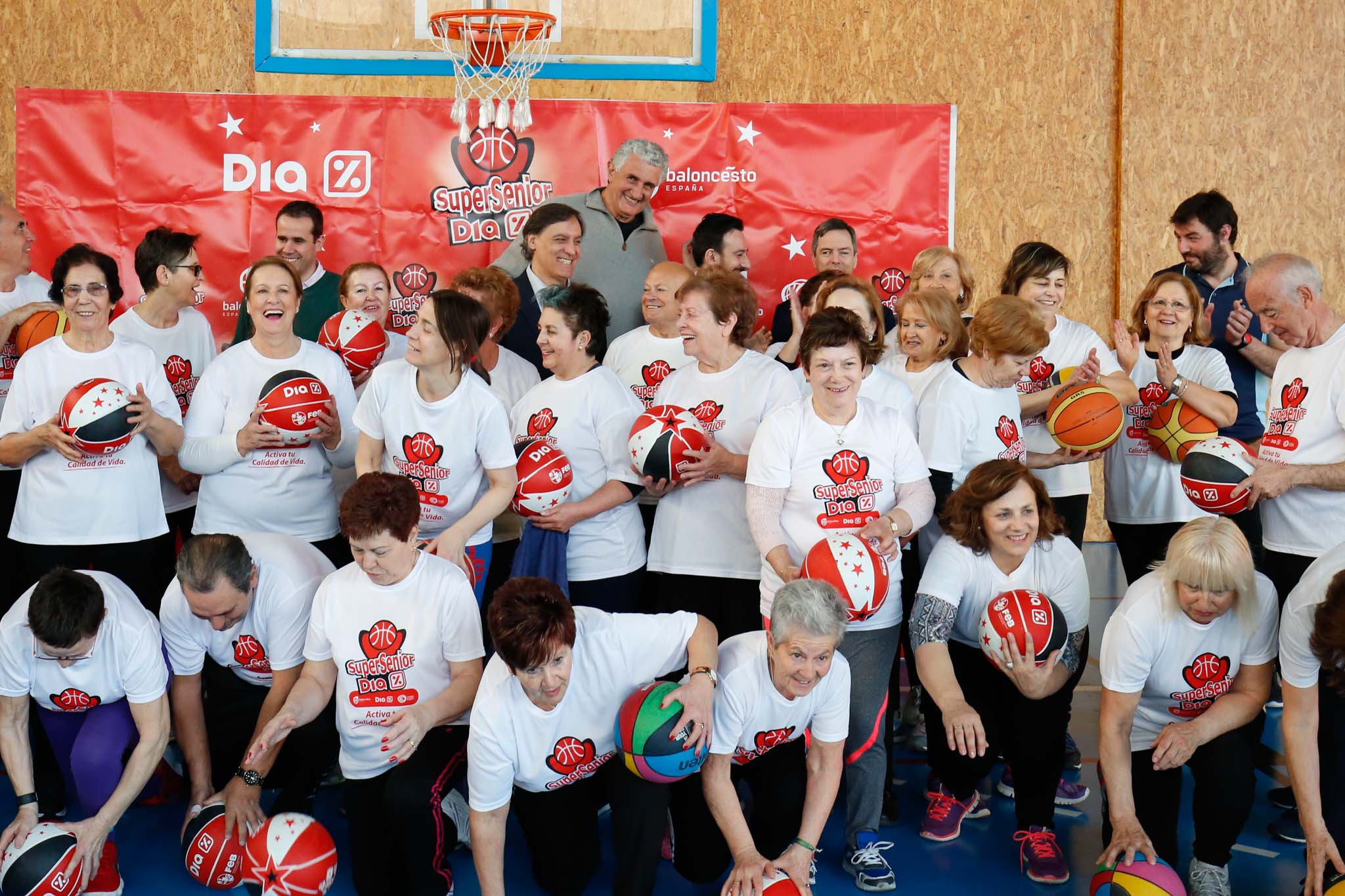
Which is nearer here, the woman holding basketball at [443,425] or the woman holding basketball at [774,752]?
the woman holding basketball at [774,752]

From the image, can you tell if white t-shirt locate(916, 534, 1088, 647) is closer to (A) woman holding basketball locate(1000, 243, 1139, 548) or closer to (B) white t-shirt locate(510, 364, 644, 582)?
(A) woman holding basketball locate(1000, 243, 1139, 548)

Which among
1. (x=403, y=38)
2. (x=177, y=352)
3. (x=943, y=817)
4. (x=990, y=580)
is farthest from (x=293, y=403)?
(x=403, y=38)

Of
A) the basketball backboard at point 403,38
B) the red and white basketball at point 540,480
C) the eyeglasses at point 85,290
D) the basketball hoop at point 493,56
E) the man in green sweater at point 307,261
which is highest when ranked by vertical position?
the basketball backboard at point 403,38

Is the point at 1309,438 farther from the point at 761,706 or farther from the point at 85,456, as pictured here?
the point at 85,456

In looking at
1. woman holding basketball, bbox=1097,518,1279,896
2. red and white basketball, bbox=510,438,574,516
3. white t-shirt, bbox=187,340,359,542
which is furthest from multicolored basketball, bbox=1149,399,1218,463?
white t-shirt, bbox=187,340,359,542

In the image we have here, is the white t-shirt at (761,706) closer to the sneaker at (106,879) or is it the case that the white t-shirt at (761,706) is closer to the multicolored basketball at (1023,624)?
the multicolored basketball at (1023,624)

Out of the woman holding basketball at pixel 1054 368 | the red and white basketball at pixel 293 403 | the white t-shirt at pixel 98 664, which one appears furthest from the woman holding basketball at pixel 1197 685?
the white t-shirt at pixel 98 664

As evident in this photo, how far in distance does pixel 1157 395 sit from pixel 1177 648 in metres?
1.74

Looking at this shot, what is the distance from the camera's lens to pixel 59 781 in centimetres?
472

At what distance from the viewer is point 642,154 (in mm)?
6508

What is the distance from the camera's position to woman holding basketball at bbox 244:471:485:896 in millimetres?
3941

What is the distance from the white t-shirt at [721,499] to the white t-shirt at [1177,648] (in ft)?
4.47

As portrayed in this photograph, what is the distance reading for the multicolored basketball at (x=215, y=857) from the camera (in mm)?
4023

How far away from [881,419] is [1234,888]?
1970 millimetres
